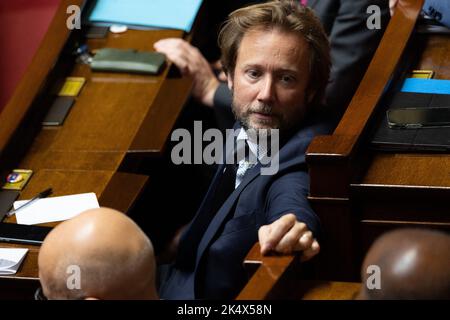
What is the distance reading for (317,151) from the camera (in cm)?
213

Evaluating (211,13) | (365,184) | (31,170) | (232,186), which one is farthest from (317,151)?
(211,13)

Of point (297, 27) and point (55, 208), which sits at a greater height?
point (297, 27)

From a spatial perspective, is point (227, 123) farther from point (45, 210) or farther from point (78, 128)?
point (45, 210)

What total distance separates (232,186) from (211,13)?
0.94 metres

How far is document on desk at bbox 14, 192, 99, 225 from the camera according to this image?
2.50m

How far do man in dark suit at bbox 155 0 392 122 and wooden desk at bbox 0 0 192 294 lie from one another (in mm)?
75

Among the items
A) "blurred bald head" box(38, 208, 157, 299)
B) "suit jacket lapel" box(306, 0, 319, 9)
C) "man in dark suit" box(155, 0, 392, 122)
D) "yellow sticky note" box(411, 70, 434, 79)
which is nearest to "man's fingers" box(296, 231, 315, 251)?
"blurred bald head" box(38, 208, 157, 299)

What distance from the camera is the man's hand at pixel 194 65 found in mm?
3061

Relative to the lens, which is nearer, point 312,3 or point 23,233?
point 23,233

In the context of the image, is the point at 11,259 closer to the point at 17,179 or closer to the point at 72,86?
the point at 17,179

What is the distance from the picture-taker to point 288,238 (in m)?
1.90

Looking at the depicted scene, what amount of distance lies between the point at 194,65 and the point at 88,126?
432mm

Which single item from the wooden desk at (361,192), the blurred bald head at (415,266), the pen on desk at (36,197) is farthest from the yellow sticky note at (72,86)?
the blurred bald head at (415,266)

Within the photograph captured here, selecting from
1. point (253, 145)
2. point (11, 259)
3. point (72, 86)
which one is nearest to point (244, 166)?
point (253, 145)
